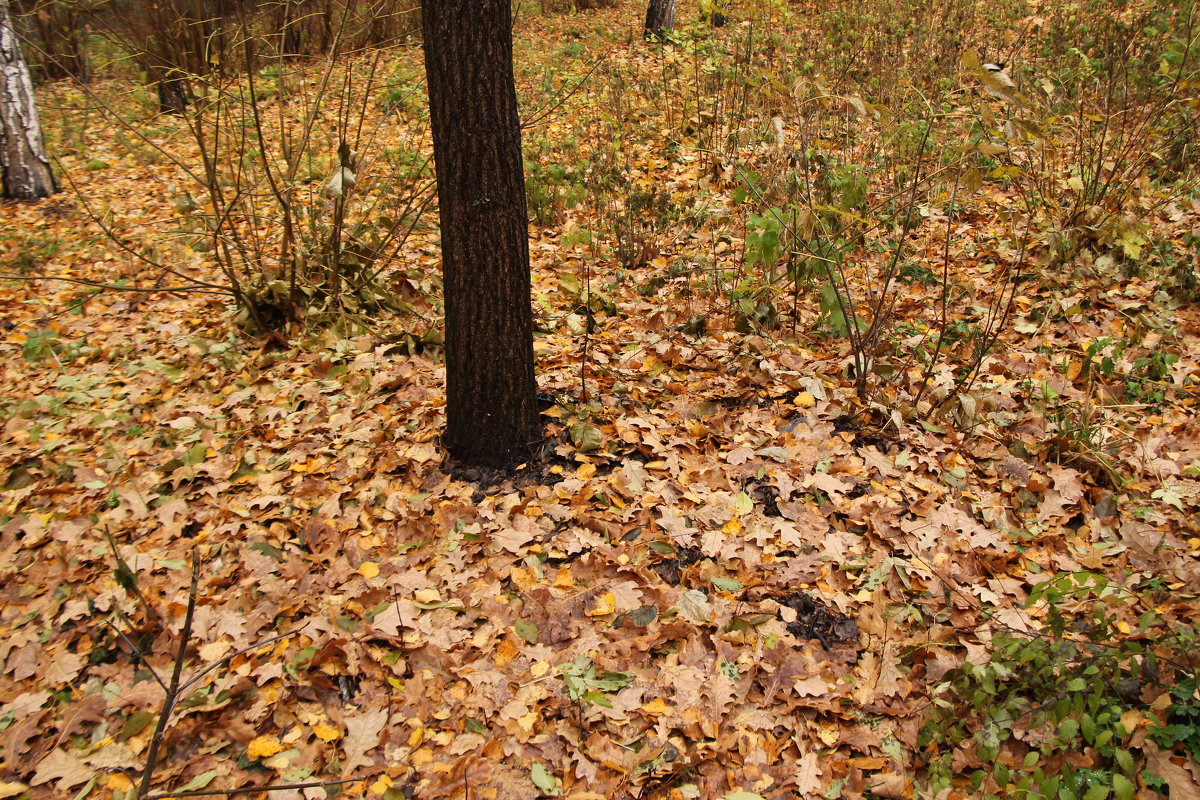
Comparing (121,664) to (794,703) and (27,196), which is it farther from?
(27,196)

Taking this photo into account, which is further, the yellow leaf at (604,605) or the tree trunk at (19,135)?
the tree trunk at (19,135)

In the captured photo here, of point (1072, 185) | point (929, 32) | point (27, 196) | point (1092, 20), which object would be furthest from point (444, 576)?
point (1092, 20)

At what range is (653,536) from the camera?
321 cm

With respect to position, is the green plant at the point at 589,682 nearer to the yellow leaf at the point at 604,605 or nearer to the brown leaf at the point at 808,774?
the yellow leaf at the point at 604,605

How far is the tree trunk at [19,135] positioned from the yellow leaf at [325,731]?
321 inches

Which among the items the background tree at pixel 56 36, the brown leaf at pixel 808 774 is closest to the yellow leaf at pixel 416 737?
the brown leaf at pixel 808 774

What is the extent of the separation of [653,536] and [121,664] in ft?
7.33

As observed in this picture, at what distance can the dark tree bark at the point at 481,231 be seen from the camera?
9.59ft

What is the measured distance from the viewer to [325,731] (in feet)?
8.46

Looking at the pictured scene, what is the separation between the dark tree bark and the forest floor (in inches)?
10.3

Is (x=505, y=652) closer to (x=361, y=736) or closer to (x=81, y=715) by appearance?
(x=361, y=736)

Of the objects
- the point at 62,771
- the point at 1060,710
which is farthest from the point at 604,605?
the point at 62,771

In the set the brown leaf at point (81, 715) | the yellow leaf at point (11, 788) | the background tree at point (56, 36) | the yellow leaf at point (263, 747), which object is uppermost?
the background tree at point (56, 36)

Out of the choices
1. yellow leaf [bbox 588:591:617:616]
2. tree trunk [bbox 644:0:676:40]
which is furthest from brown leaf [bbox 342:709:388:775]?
tree trunk [bbox 644:0:676:40]
